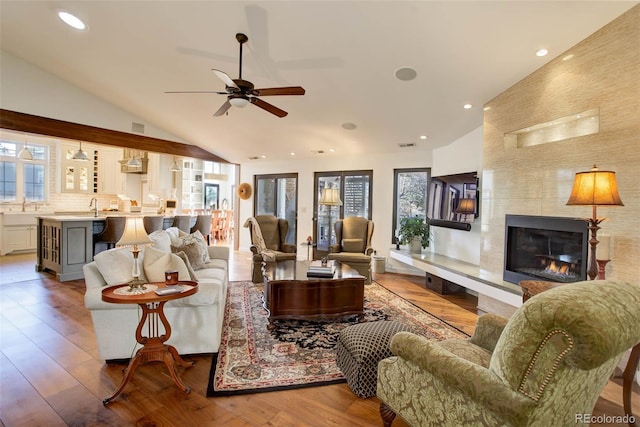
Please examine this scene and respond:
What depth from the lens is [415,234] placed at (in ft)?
18.2

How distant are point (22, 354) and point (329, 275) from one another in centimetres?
285

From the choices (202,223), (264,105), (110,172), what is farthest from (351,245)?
(110,172)

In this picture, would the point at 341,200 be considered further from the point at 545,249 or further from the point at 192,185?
the point at 192,185

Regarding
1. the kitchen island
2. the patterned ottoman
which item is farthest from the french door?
the patterned ottoman

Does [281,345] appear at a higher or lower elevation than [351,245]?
lower

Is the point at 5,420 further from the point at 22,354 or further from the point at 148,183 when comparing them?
the point at 148,183

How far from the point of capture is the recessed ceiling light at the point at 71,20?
3459 millimetres

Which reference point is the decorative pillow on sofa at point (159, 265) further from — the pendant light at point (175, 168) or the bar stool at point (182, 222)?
the pendant light at point (175, 168)

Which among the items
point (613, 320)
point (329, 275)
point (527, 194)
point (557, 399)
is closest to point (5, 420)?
point (329, 275)

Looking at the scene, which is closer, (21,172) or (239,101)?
(239,101)

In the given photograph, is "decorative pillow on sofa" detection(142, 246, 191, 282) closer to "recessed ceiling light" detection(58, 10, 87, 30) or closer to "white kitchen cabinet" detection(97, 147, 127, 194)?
"recessed ceiling light" detection(58, 10, 87, 30)

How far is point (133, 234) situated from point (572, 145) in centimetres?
404

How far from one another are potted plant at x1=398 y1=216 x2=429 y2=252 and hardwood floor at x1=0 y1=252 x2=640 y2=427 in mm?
3238

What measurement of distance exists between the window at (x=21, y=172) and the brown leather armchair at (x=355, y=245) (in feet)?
25.1
